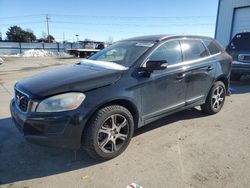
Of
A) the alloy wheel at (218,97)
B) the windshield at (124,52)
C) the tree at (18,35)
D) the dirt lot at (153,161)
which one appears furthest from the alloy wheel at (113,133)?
the tree at (18,35)

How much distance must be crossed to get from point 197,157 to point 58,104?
2.05m

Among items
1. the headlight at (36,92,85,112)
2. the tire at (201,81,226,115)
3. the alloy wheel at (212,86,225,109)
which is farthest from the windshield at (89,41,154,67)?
the alloy wheel at (212,86,225,109)

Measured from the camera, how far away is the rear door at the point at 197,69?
15.2 feet

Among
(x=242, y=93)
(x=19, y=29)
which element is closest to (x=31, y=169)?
(x=242, y=93)

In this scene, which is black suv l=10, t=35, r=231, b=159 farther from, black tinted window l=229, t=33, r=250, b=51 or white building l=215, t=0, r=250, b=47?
Answer: white building l=215, t=0, r=250, b=47

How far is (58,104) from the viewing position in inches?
124

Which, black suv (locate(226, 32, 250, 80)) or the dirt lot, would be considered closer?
the dirt lot

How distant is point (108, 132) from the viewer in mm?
3545

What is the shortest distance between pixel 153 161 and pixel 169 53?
1.87m

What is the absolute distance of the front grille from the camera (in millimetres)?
3337

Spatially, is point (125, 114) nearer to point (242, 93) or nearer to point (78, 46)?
point (242, 93)

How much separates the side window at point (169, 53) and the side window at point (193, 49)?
0.54ft

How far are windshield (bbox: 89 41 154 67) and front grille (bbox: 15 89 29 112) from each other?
1.51 metres

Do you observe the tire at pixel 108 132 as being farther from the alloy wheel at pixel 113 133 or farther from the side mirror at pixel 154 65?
the side mirror at pixel 154 65
